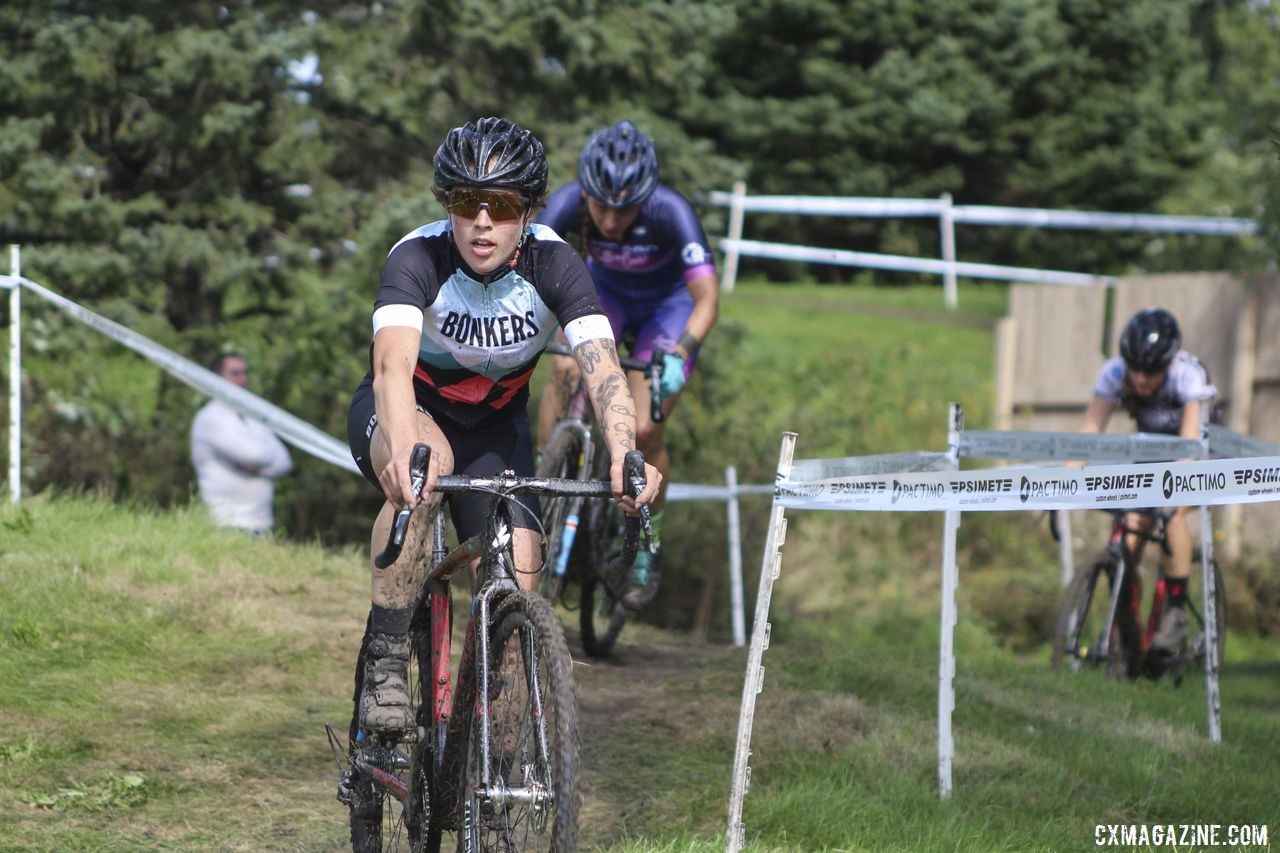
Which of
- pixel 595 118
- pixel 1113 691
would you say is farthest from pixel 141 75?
pixel 1113 691

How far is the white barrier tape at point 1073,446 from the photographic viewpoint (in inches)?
288

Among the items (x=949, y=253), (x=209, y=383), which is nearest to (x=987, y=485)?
(x=209, y=383)

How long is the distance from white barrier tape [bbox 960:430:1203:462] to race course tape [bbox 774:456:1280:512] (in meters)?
1.55

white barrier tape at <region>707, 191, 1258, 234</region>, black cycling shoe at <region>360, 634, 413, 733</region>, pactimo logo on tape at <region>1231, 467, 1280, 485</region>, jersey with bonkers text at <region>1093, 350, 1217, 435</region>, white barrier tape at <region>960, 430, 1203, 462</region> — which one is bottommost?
black cycling shoe at <region>360, 634, 413, 733</region>

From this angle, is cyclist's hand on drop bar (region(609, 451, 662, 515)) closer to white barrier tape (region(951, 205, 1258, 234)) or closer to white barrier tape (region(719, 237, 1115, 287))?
white barrier tape (region(719, 237, 1115, 287))

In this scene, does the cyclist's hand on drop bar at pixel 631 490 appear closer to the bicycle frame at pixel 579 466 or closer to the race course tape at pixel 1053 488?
the race course tape at pixel 1053 488

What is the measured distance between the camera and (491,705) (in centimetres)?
438

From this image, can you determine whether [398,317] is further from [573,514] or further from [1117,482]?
[573,514]

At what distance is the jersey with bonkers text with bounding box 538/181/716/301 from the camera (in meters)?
8.04

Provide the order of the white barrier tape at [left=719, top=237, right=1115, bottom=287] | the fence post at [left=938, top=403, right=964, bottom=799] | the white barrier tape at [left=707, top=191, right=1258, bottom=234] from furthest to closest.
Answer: the white barrier tape at [left=707, top=191, right=1258, bottom=234]
the white barrier tape at [left=719, top=237, right=1115, bottom=287]
the fence post at [left=938, top=403, right=964, bottom=799]

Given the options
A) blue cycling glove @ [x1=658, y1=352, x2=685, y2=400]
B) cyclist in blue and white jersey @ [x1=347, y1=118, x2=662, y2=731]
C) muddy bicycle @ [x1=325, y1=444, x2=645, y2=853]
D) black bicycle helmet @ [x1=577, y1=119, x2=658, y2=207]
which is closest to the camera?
muddy bicycle @ [x1=325, y1=444, x2=645, y2=853]

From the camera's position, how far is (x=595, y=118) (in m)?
11.9

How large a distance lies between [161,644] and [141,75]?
5.02 meters

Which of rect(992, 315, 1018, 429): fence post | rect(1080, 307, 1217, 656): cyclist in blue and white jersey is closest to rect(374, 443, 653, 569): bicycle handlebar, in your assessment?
rect(1080, 307, 1217, 656): cyclist in blue and white jersey
